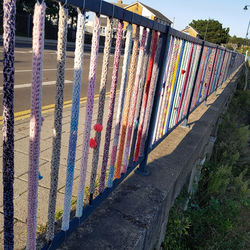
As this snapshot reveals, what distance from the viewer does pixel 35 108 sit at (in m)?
1.13

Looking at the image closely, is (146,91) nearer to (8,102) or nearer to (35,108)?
(35,108)

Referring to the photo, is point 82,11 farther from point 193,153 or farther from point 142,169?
point 193,153

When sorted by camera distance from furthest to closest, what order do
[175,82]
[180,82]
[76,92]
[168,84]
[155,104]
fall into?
[180,82] < [175,82] < [168,84] < [155,104] < [76,92]

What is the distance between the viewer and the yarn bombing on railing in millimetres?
917

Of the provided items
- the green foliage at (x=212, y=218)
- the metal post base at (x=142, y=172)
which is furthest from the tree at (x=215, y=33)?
the metal post base at (x=142, y=172)

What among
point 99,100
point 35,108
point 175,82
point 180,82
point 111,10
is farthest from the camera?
point 180,82

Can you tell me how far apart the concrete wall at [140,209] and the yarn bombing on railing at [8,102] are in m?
0.78

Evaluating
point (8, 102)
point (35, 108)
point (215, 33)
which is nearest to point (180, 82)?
point (35, 108)

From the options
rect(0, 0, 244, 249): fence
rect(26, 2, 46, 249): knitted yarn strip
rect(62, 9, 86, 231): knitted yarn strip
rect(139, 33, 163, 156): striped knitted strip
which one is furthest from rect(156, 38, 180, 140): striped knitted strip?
rect(26, 2, 46, 249): knitted yarn strip

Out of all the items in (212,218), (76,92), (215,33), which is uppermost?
(215,33)

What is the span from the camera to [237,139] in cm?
726

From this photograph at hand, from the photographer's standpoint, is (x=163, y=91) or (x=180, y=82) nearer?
(x=163, y=91)

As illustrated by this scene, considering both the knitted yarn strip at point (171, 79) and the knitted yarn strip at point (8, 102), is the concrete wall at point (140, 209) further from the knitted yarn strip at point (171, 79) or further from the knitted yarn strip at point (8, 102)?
the knitted yarn strip at point (8, 102)

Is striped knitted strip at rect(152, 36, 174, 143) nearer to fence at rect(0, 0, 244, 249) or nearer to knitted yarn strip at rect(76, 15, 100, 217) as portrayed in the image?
fence at rect(0, 0, 244, 249)
